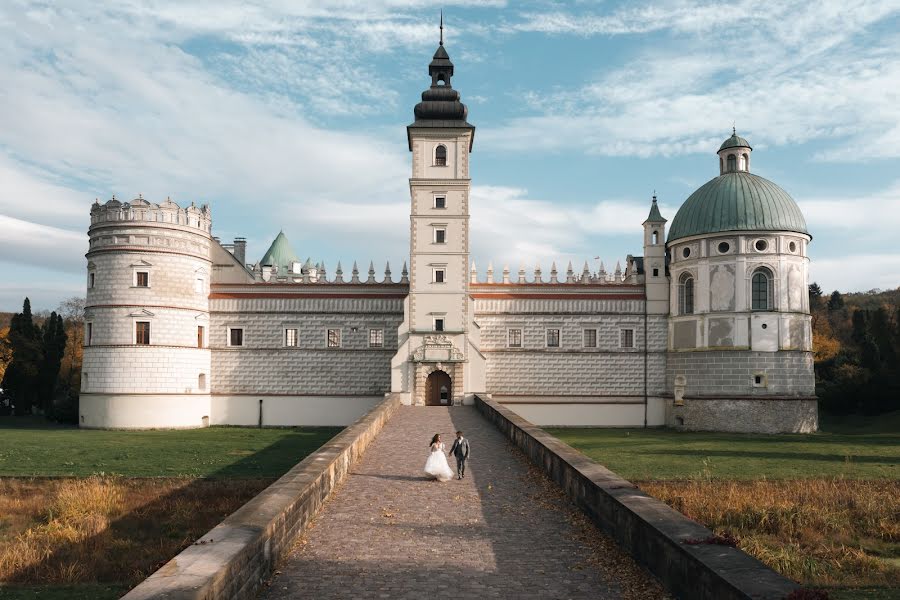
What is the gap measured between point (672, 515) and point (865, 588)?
3.59 meters

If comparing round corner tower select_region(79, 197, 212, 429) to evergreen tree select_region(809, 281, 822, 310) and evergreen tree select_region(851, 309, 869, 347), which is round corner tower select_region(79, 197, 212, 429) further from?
evergreen tree select_region(809, 281, 822, 310)

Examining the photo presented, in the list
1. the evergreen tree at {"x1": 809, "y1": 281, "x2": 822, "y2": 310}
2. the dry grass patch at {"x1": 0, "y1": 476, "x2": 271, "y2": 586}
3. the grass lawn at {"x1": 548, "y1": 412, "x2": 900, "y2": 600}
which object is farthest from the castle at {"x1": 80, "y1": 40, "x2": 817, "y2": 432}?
the evergreen tree at {"x1": 809, "y1": 281, "x2": 822, "y2": 310}

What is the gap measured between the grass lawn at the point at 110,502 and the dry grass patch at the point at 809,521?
1055 cm

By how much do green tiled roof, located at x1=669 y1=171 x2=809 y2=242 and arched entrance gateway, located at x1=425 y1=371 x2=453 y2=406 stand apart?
570 inches

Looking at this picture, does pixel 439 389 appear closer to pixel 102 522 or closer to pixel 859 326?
pixel 102 522

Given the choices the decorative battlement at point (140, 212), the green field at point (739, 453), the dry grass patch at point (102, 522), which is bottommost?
the dry grass patch at point (102, 522)

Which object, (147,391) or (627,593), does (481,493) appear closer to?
(627,593)

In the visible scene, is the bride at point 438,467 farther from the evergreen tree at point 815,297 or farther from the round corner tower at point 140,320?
the evergreen tree at point 815,297

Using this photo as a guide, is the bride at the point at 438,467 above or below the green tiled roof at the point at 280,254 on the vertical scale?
below

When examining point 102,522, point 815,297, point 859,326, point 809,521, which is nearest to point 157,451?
point 102,522

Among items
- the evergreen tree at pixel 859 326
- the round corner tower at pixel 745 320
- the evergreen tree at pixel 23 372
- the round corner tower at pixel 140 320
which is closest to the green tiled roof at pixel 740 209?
the round corner tower at pixel 745 320

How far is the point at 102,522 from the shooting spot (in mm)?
18375

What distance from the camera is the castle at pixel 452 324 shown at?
127 ft

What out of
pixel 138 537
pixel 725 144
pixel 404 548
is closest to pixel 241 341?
pixel 138 537
